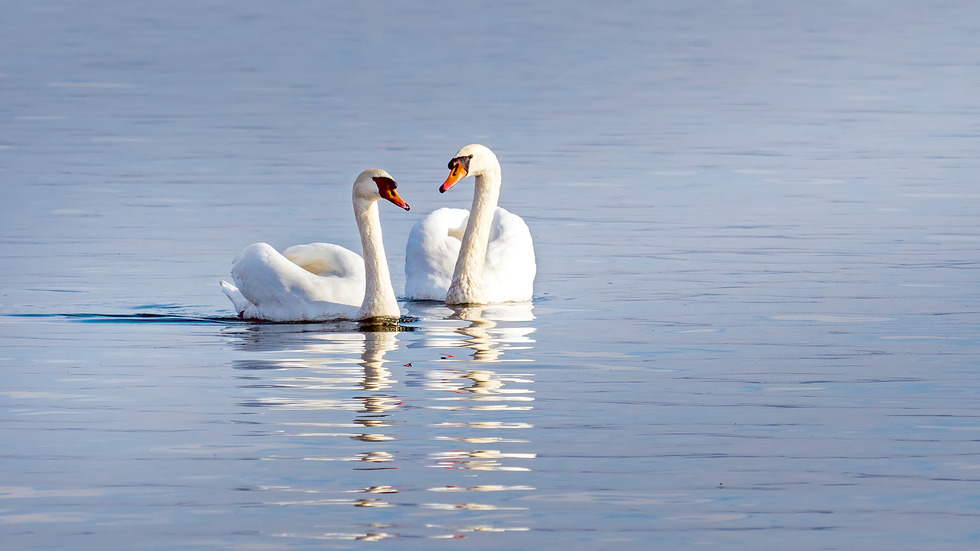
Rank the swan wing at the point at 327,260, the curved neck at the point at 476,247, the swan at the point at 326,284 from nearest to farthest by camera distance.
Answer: the swan at the point at 326,284 < the swan wing at the point at 327,260 < the curved neck at the point at 476,247

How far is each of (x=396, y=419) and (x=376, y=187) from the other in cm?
412

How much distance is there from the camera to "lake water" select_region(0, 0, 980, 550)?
7.72 m

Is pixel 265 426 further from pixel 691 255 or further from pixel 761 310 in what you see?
pixel 691 255

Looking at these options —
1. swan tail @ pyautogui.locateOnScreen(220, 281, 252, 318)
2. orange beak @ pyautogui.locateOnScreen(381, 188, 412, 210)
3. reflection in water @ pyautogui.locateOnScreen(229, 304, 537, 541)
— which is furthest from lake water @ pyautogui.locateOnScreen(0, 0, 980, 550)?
orange beak @ pyautogui.locateOnScreen(381, 188, 412, 210)

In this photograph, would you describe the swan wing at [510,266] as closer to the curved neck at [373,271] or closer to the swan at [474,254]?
the swan at [474,254]

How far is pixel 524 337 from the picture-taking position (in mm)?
12422

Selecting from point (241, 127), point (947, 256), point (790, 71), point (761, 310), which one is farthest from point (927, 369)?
point (790, 71)

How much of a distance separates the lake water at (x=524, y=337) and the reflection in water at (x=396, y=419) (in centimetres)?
3

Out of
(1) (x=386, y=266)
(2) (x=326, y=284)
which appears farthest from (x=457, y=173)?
(2) (x=326, y=284)

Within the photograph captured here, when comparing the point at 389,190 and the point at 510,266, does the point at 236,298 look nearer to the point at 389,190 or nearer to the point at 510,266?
the point at 389,190

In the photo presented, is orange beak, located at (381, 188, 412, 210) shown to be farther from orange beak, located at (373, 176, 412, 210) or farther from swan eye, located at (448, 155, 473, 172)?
swan eye, located at (448, 155, 473, 172)

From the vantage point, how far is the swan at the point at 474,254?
14.4m

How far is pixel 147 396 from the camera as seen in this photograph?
396 inches

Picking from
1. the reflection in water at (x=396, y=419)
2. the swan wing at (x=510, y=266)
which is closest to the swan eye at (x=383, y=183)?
the reflection in water at (x=396, y=419)
